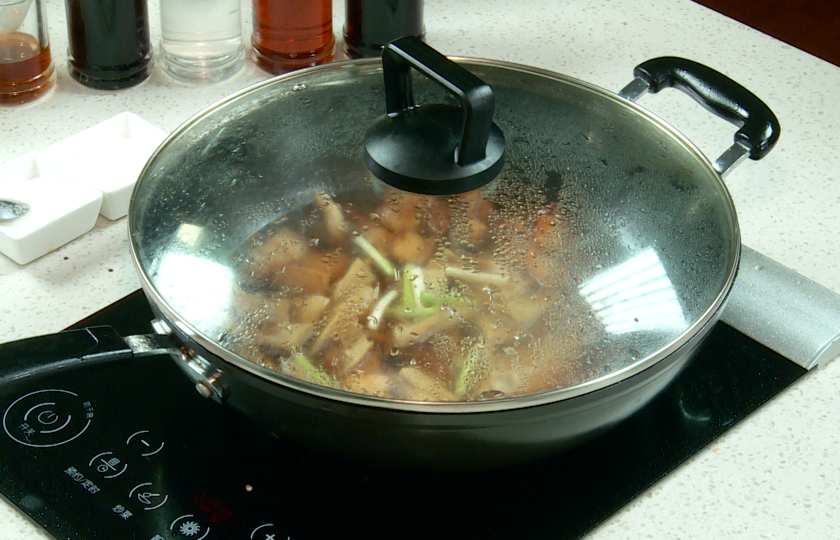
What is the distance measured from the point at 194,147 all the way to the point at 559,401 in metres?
0.43

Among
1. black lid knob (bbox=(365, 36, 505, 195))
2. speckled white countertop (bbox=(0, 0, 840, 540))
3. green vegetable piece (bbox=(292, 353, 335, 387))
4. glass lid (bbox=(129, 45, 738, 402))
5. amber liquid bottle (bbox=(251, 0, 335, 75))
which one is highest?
black lid knob (bbox=(365, 36, 505, 195))

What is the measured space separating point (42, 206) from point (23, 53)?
29cm

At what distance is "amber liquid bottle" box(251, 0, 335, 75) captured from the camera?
4.03ft

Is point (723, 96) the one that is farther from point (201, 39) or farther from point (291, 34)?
point (201, 39)

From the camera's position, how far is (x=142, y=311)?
93 cm

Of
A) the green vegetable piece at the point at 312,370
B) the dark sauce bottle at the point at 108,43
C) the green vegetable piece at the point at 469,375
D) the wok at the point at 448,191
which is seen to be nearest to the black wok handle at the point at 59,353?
the wok at the point at 448,191

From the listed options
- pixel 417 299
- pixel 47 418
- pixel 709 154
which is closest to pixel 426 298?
pixel 417 299

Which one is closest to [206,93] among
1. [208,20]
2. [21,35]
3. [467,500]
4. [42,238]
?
[208,20]

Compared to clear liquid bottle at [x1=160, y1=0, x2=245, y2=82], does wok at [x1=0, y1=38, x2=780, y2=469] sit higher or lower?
higher

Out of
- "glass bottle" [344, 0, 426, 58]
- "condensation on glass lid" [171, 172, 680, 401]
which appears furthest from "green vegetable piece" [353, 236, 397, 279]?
"glass bottle" [344, 0, 426, 58]

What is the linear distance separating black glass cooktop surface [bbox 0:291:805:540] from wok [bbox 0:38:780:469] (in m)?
0.07

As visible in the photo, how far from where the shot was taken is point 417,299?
701mm

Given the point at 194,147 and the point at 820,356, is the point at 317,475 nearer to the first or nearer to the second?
the point at 194,147

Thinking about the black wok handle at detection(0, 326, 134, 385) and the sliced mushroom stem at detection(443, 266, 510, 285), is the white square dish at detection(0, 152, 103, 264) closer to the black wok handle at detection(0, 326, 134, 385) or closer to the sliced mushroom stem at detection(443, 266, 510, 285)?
the black wok handle at detection(0, 326, 134, 385)
